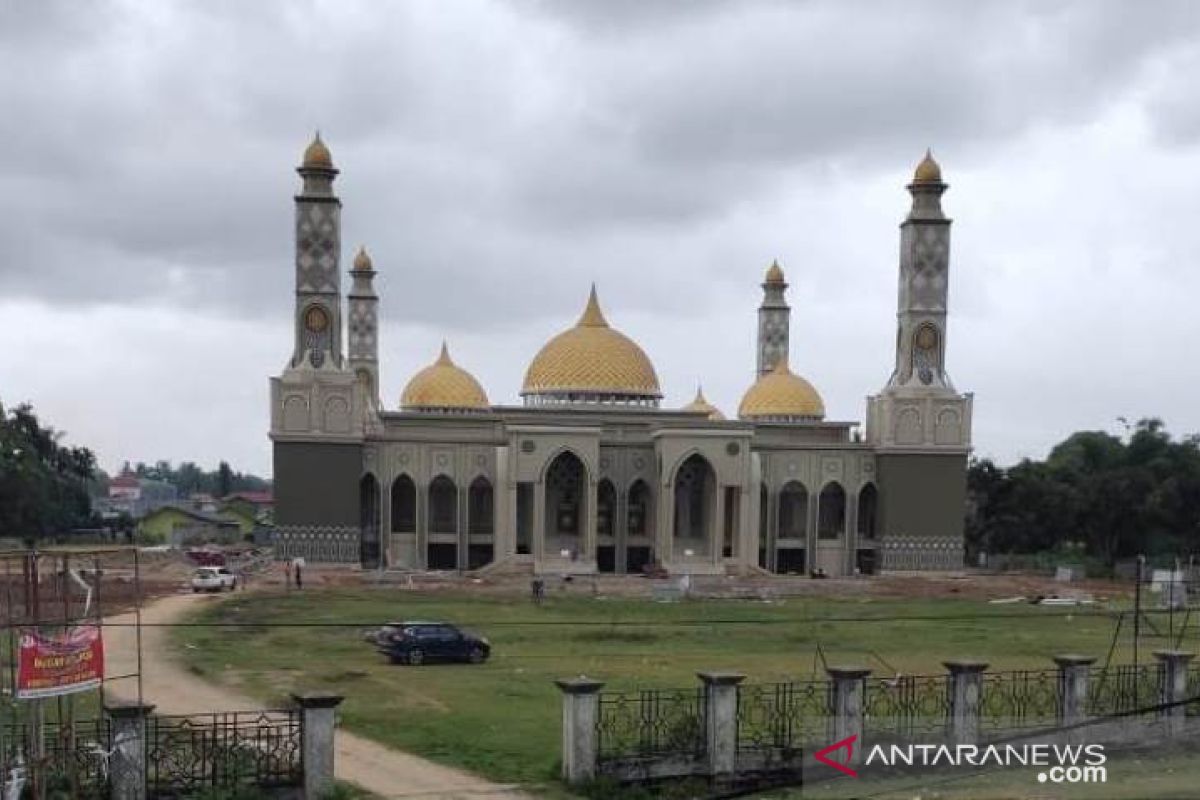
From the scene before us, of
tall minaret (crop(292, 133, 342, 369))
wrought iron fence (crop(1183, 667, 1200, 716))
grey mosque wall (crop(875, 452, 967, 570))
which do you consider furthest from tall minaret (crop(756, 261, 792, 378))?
wrought iron fence (crop(1183, 667, 1200, 716))

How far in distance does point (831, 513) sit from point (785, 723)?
40.9m

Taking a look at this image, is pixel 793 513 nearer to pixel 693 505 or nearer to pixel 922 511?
pixel 693 505

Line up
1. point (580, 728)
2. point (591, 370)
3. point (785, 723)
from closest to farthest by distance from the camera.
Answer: point (580, 728)
point (785, 723)
point (591, 370)

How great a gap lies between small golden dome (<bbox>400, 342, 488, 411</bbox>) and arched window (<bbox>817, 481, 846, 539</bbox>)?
56.5 ft

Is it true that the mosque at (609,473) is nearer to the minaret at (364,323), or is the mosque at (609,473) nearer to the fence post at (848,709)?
the minaret at (364,323)

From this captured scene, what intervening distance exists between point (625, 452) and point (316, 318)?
14288 millimetres

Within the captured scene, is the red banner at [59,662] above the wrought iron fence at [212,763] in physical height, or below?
above

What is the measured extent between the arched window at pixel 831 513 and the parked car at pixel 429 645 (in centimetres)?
3327

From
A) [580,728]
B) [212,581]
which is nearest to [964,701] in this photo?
[580,728]

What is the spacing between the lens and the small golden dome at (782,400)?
6281cm

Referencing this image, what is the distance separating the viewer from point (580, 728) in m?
15.1

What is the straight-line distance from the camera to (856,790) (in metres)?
15.4

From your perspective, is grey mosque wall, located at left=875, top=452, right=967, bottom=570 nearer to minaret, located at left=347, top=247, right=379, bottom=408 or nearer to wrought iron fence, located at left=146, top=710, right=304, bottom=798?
minaret, located at left=347, top=247, right=379, bottom=408

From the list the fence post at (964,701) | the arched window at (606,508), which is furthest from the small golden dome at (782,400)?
the fence post at (964,701)
